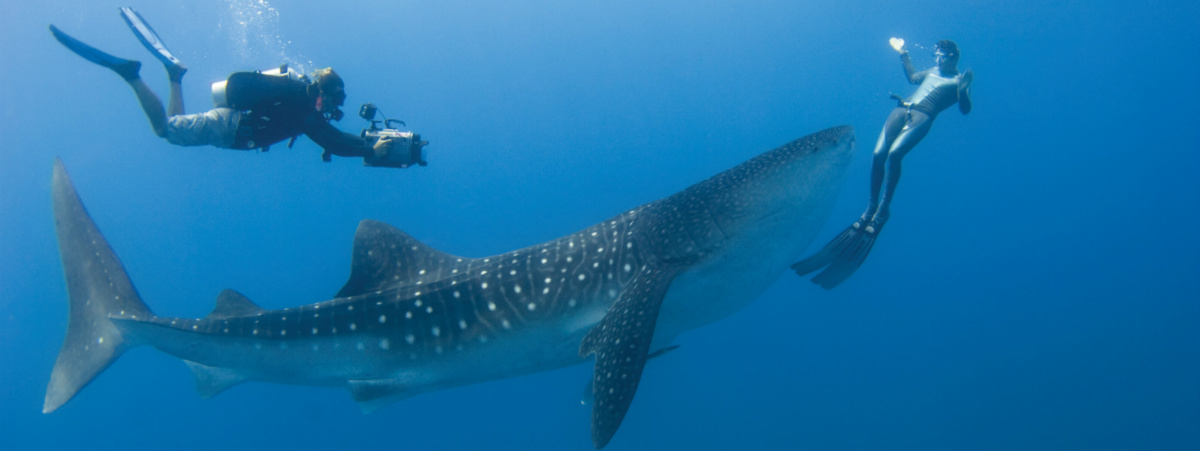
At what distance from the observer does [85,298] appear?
18.5 ft

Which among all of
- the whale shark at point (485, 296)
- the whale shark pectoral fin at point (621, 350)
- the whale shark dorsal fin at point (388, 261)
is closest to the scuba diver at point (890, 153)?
the whale shark at point (485, 296)

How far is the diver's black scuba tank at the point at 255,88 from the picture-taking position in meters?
5.22

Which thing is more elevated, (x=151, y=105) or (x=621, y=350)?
(x=151, y=105)

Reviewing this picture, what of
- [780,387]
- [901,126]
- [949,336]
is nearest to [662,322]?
[901,126]

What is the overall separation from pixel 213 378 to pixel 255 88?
3.26 m

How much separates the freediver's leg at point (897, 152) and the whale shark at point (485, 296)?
2979mm

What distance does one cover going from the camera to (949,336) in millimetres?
23516

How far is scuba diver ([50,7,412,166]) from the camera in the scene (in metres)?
5.30

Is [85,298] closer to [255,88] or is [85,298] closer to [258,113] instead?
[258,113]

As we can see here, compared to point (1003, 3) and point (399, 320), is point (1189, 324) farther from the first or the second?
point (399, 320)

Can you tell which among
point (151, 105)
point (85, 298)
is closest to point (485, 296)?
point (151, 105)

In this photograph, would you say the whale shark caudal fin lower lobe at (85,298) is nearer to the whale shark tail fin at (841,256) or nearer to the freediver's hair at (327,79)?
the freediver's hair at (327,79)

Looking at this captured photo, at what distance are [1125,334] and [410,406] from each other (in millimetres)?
33556

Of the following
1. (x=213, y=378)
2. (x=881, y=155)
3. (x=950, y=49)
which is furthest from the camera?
→ (x=950, y=49)
